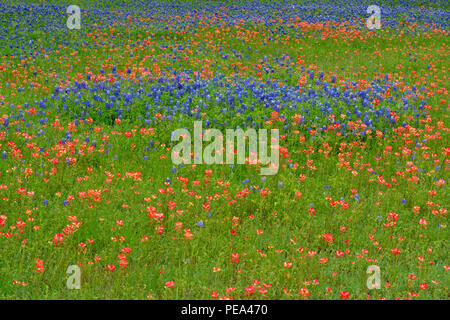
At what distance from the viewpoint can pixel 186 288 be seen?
4.80 meters

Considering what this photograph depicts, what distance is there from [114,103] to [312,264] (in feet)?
19.6

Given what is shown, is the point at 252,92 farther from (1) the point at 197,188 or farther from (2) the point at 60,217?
(2) the point at 60,217

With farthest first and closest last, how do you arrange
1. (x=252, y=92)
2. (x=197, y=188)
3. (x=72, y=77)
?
(x=72, y=77)
(x=252, y=92)
(x=197, y=188)

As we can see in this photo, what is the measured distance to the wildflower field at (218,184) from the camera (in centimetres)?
496

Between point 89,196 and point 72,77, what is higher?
point 72,77

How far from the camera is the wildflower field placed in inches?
195

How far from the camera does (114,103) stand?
31.6 ft

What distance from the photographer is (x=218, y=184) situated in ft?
22.3

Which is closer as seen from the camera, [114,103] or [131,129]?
[131,129]

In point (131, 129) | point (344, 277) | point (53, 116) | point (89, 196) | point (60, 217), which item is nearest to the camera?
point (344, 277)

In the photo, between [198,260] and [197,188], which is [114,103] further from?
[198,260]
